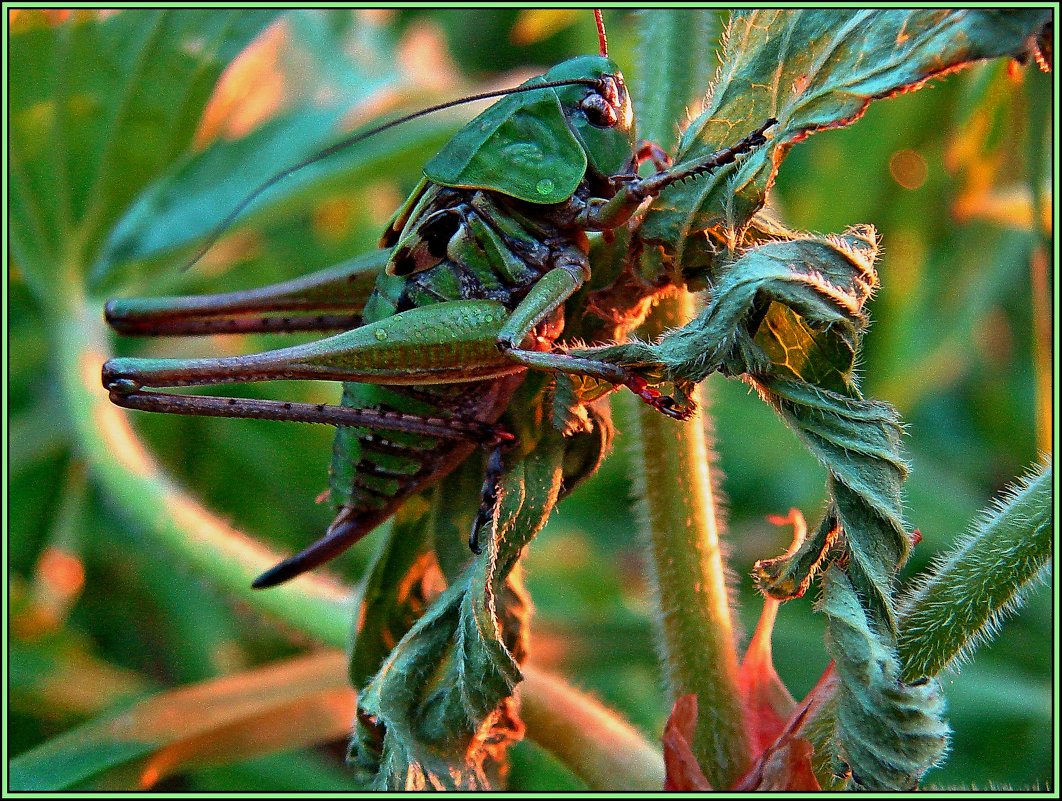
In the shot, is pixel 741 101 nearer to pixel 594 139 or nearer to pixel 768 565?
pixel 594 139

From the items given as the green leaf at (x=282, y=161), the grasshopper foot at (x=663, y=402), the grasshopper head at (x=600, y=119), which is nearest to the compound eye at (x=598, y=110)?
the grasshopper head at (x=600, y=119)

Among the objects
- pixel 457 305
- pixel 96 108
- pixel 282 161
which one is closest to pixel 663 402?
pixel 457 305

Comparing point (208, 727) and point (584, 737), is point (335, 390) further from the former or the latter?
point (584, 737)

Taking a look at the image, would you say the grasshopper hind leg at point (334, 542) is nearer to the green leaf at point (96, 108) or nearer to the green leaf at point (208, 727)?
the green leaf at point (208, 727)

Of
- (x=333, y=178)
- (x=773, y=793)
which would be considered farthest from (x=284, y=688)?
(x=333, y=178)

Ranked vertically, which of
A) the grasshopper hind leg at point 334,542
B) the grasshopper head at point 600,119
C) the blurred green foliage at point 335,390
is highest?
the grasshopper head at point 600,119

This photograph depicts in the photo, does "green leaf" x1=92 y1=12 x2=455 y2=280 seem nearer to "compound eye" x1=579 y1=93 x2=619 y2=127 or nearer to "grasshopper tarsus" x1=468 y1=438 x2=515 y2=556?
"compound eye" x1=579 y1=93 x2=619 y2=127
